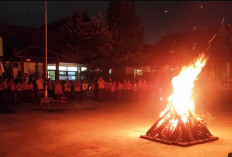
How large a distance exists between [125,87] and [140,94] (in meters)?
1.28

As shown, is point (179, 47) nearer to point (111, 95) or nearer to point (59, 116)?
point (111, 95)

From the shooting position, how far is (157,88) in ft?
80.1

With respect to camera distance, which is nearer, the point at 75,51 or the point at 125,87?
the point at 125,87

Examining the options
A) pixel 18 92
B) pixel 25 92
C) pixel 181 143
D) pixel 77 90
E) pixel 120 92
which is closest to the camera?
pixel 181 143

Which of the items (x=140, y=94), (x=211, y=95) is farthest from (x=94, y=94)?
(x=211, y=95)

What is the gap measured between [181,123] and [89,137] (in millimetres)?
2966

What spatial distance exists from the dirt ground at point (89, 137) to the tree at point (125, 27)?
1293 centimetres

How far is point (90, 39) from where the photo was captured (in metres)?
27.9

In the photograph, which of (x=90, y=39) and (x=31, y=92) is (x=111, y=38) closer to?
(x=90, y=39)

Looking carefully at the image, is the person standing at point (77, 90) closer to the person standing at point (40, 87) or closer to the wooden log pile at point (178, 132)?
the person standing at point (40, 87)

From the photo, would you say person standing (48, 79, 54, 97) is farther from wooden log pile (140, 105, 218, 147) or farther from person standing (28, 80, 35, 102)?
wooden log pile (140, 105, 218, 147)

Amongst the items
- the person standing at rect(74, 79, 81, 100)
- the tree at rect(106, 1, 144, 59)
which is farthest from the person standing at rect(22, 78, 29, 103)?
the tree at rect(106, 1, 144, 59)

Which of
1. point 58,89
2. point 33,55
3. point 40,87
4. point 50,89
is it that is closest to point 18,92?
point 40,87

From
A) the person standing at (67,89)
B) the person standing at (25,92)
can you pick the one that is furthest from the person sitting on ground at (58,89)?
the person standing at (25,92)
